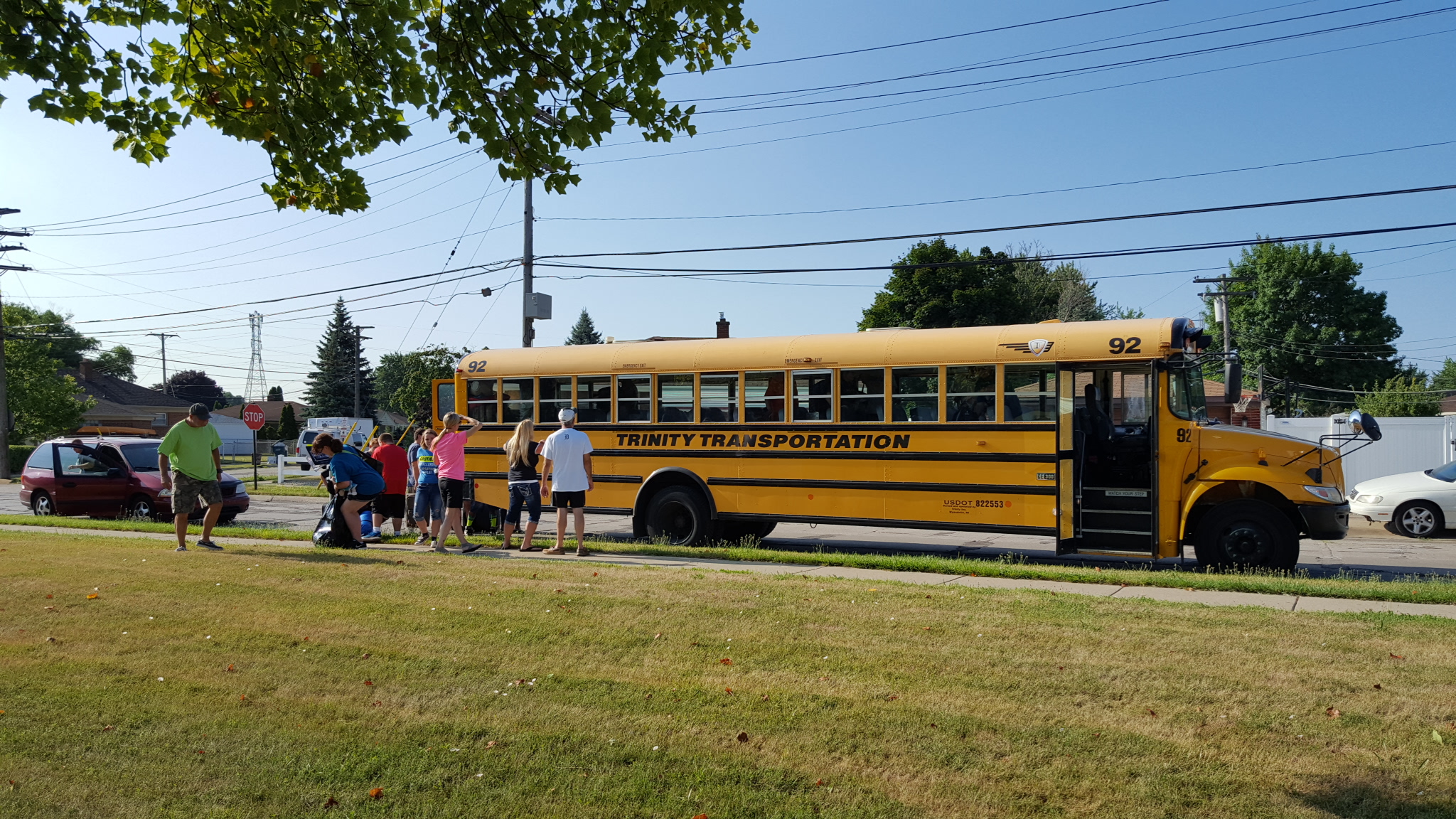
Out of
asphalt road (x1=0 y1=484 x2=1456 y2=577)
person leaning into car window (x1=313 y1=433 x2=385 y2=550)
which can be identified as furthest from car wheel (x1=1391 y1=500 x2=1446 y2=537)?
person leaning into car window (x1=313 y1=433 x2=385 y2=550)

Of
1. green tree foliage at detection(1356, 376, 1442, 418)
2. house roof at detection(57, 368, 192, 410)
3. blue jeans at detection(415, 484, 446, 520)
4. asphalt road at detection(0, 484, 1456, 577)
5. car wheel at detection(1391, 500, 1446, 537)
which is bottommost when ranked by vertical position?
asphalt road at detection(0, 484, 1456, 577)

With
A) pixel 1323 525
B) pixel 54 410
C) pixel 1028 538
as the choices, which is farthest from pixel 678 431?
pixel 54 410

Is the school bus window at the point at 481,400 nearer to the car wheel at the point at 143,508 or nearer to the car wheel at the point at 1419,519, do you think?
the car wheel at the point at 143,508

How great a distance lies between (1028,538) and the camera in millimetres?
15344

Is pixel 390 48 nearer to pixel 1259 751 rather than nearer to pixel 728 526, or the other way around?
pixel 1259 751

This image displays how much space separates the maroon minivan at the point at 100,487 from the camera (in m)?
18.0

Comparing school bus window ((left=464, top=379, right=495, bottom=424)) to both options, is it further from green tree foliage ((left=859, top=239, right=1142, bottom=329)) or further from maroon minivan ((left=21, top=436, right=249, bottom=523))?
green tree foliage ((left=859, top=239, right=1142, bottom=329))

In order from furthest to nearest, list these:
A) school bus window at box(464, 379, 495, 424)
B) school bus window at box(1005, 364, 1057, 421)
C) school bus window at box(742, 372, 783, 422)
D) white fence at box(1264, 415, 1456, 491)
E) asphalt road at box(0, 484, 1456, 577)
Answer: white fence at box(1264, 415, 1456, 491), school bus window at box(464, 379, 495, 424), school bus window at box(742, 372, 783, 422), asphalt road at box(0, 484, 1456, 577), school bus window at box(1005, 364, 1057, 421)

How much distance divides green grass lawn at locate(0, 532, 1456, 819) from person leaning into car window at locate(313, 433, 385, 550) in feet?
12.4

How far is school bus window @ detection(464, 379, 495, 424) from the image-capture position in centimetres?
1494

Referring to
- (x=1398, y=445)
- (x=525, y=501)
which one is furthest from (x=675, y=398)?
(x=1398, y=445)

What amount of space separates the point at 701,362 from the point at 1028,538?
226 inches

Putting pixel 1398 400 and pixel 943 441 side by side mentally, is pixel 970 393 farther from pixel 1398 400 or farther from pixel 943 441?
pixel 1398 400

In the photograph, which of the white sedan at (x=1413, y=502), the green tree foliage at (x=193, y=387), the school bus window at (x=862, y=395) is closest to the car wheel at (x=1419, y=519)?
the white sedan at (x=1413, y=502)
